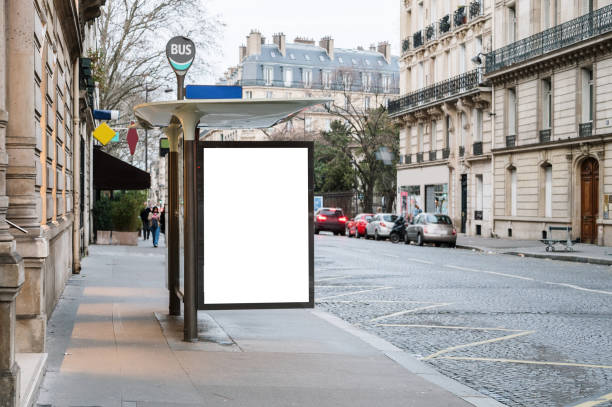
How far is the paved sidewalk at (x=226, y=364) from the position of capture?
6.77m

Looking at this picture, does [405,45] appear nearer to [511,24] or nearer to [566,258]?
[511,24]

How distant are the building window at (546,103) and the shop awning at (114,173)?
1832 cm

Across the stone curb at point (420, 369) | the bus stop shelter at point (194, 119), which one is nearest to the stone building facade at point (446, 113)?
the stone curb at point (420, 369)

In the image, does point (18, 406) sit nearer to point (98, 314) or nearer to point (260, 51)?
point (98, 314)

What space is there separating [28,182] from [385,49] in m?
117

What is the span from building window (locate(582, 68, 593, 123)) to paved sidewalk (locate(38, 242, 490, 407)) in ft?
85.3

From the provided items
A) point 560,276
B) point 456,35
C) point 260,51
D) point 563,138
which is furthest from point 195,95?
point 260,51

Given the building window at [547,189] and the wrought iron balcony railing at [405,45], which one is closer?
the building window at [547,189]

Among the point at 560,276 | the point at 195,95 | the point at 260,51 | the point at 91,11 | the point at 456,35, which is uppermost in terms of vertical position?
the point at 260,51

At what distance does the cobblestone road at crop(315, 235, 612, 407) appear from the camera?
8.04 m

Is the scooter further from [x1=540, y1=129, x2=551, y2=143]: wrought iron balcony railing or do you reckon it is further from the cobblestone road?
the cobblestone road

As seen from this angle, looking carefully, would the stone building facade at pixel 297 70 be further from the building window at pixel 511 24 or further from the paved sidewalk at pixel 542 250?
the paved sidewalk at pixel 542 250

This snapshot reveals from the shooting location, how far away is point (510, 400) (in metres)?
7.23

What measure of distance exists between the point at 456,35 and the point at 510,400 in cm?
4527
